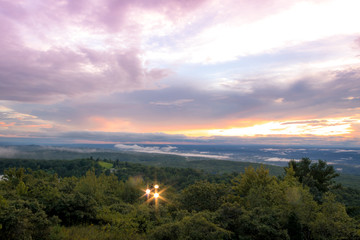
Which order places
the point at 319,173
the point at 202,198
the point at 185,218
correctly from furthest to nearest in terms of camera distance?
1. the point at 319,173
2. the point at 202,198
3. the point at 185,218

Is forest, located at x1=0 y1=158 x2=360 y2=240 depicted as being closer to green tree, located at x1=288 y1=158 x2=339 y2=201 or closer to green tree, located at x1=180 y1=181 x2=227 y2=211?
green tree, located at x1=180 y1=181 x2=227 y2=211

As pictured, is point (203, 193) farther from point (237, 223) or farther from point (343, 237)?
point (343, 237)

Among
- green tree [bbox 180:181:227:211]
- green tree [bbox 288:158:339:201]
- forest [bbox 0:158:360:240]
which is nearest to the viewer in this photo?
forest [bbox 0:158:360:240]

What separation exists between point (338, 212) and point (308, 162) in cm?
2728

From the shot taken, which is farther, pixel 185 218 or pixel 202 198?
pixel 202 198

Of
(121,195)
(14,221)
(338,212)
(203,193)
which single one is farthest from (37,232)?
(121,195)

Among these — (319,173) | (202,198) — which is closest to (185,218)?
(202,198)

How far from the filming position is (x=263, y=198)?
18.3 meters

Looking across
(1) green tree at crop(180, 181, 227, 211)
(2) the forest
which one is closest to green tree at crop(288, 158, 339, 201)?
(2) the forest

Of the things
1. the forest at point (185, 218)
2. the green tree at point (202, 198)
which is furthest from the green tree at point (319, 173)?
the green tree at point (202, 198)

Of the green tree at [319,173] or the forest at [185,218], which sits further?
the green tree at [319,173]

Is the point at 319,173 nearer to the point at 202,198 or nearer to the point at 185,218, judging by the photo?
the point at 202,198

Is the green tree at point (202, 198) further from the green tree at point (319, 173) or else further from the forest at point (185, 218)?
the green tree at point (319, 173)

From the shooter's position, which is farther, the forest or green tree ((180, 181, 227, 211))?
green tree ((180, 181, 227, 211))
